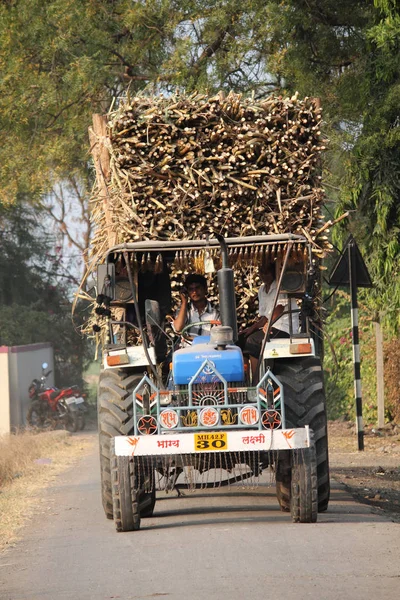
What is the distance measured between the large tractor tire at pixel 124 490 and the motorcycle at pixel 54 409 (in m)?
18.3

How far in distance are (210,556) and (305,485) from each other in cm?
173

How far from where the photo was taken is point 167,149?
11484 mm

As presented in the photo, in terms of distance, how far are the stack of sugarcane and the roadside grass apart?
9.84 ft

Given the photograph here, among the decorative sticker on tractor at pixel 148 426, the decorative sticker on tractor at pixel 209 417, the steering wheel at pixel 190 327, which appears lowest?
the decorative sticker on tractor at pixel 148 426

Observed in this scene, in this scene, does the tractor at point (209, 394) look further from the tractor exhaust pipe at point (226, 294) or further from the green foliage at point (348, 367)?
the green foliage at point (348, 367)

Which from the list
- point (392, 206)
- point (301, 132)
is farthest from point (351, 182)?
point (301, 132)

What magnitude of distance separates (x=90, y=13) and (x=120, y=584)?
17.2 meters

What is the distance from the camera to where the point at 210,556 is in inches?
316

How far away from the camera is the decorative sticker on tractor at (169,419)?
30.7 ft

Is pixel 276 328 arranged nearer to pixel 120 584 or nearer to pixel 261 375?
pixel 261 375

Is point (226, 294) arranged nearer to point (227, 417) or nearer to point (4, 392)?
point (227, 417)

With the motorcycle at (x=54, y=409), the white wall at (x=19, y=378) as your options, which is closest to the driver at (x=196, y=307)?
the white wall at (x=19, y=378)

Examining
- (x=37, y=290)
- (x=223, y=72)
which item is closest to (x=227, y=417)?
(x=223, y=72)

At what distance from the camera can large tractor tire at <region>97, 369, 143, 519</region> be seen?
993 cm
